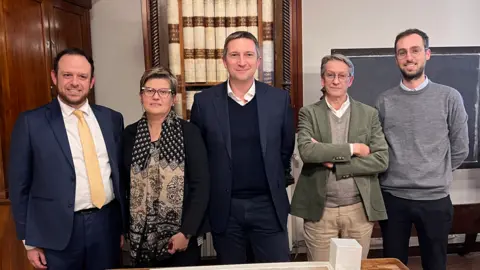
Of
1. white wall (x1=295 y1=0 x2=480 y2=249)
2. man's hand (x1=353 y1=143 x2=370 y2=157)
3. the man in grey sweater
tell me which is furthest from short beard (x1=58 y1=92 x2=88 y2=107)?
white wall (x1=295 y1=0 x2=480 y2=249)

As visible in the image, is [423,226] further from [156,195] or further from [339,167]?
[156,195]

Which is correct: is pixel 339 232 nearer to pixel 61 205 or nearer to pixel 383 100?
pixel 383 100

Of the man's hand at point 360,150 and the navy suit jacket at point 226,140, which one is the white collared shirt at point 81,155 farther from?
the man's hand at point 360,150

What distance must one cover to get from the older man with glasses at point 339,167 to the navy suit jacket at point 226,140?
0.12 metres

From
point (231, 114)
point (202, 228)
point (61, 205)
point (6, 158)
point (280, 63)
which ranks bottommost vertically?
point (202, 228)

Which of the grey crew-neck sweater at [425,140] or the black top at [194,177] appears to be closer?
the black top at [194,177]

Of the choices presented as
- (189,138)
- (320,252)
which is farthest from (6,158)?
(320,252)

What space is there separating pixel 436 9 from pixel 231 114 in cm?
209

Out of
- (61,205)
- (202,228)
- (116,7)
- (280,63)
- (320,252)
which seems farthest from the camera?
(116,7)

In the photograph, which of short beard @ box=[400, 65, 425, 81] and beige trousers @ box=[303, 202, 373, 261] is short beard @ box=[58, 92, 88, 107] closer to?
beige trousers @ box=[303, 202, 373, 261]

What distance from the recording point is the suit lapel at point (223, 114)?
1933 millimetres

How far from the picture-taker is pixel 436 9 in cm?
314

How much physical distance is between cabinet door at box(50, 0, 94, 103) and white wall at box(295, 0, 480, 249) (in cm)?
155

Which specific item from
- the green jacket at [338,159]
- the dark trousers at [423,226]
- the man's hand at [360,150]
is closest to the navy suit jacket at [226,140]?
the green jacket at [338,159]
